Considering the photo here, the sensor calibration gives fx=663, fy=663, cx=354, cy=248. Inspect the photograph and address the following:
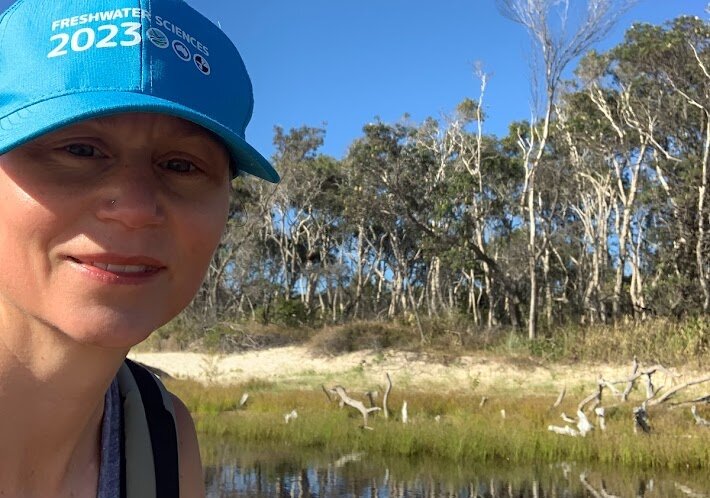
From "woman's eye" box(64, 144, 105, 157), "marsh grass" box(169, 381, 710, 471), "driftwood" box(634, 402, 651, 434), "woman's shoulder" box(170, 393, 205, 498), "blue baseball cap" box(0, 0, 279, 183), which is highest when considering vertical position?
"blue baseball cap" box(0, 0, 279, 183)

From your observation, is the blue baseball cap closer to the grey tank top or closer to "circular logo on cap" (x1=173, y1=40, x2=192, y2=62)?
"circular logo on cap" (x1=173, y1=40, x2=192, y2=62)

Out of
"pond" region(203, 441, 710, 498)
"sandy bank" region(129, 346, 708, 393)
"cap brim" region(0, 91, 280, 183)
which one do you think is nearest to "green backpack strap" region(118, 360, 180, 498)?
"cap brim" region(0, 91, 280, 183)

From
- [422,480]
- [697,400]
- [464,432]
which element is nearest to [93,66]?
[422,480]

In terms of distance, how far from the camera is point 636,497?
6.70 meters

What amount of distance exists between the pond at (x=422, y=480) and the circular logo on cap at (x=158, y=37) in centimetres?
665

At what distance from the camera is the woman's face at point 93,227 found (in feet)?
2.47

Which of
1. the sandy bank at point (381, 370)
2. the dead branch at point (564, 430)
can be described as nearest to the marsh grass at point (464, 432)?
the dead branch at point (564, 430)

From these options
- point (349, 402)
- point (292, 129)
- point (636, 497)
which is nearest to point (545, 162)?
point (292, 129)

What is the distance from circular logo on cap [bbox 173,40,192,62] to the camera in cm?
77

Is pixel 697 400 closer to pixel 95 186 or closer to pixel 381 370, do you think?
pixel 381 370

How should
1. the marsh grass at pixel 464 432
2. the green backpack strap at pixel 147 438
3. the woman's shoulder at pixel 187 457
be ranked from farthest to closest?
the marsh grass at pixel 464 432 → the woman's shoulder at pixel 187 457 → the green backpack strap at pixel 147 438

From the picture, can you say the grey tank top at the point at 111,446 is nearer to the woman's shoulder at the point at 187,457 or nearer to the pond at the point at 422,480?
the woman's shoulder at the point at 187,457

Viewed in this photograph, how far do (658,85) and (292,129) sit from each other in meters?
14.8

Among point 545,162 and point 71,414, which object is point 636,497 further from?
point 545,162
